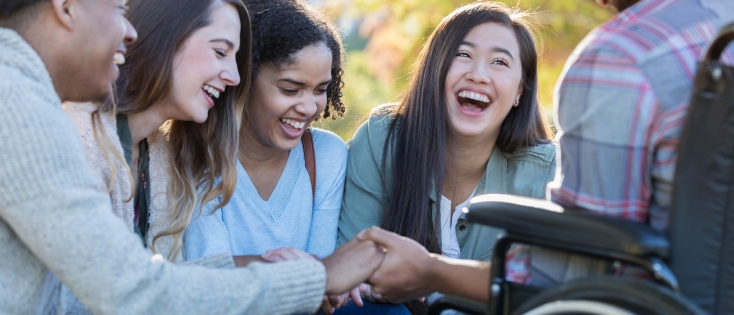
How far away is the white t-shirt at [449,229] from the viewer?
278 centimetres

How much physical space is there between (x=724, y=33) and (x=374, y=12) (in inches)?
222

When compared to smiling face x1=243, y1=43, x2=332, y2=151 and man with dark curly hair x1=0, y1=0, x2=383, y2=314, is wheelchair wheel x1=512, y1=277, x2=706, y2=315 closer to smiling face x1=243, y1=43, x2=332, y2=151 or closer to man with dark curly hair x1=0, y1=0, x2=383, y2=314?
man with dark curly hair x1=0, y1=0, x2=383, y2=314

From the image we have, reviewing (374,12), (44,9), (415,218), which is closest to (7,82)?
(44,9)

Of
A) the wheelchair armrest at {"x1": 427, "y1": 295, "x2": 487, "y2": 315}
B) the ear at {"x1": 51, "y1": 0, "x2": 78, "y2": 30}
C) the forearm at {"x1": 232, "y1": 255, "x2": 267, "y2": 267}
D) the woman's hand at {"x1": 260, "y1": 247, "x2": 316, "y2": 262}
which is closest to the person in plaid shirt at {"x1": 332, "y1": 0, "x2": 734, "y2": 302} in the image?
the wheelchair armrest at {"x1": 427, "y1": 295, "x2": 487, "y2": 315}

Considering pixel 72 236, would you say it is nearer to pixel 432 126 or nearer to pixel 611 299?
pixel 611 299

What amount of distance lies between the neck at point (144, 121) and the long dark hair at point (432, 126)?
0.88 m

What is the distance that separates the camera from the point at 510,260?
178 centimetres

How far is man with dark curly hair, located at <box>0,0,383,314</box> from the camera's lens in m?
1.49

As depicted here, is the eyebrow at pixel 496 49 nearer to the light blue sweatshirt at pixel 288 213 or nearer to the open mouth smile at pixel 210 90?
the light blue sweatshirt at pixel 288 213

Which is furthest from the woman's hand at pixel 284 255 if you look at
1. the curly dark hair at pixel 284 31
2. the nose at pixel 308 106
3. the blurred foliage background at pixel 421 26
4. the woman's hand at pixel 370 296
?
the blurred foliage background at pixel 421 26

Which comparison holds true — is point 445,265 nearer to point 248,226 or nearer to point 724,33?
point 724,33

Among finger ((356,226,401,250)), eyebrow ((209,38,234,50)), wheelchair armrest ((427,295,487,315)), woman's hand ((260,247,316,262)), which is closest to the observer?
wheelchair armrest ((427,295,487,315))

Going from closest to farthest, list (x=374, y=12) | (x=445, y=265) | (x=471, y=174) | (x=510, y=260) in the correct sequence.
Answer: (x=510, y=260) < (x=445, y=265) < (x=471, y=174) < (x=374, y=12)

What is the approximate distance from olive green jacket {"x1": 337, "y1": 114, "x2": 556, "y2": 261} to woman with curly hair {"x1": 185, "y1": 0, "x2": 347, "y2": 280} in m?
0.06
